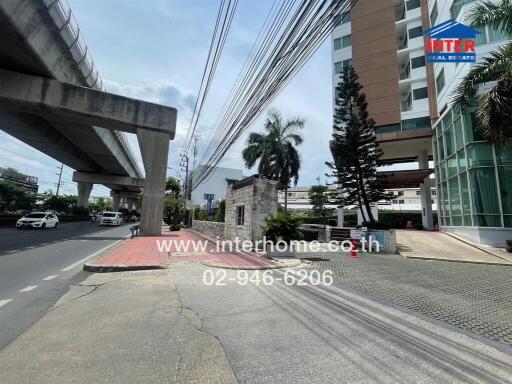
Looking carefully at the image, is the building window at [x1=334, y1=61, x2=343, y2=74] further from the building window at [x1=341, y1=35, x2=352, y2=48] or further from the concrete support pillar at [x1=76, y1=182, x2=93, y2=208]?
the concrete support pillar at [x1=76, y1=182, x2=93, y2=208]

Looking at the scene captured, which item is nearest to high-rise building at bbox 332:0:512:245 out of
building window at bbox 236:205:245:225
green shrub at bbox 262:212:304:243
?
green shrub at bbox 262:212:304:243

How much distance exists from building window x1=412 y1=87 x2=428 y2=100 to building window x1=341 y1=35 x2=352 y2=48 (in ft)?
31.5

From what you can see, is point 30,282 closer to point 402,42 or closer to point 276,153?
point 276,153

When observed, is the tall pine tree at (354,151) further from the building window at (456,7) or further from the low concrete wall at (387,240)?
the building window at (456,7)

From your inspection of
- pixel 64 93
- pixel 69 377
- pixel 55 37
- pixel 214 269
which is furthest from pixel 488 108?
pixel 64 93

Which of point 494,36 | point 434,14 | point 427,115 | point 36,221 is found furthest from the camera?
point 427,115

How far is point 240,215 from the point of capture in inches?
610

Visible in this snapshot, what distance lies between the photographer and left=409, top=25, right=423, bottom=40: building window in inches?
Answer: 1058

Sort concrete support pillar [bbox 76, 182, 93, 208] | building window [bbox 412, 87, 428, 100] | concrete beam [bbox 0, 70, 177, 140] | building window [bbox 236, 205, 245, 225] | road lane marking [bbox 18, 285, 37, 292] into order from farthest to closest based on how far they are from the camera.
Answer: concrete support pillar [bbox 76, 182, 93, 208] → building window [bbox 412, 87, 428, 100] → concrete beam [bbox 0, 70, 177, 140] → building window [bbox 236, 205, 245, 225] → road lane marking [bbox 18, 285, 37, 292]

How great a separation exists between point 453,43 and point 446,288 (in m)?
19.3

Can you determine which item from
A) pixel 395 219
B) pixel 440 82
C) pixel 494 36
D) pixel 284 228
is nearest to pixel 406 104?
pixel 440 82

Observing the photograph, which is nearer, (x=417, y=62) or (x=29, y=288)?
(x=29, y=288)

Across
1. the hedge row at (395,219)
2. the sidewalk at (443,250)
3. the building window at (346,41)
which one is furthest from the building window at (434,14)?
the hedge row at (395,219)

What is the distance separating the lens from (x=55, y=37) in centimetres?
1409
